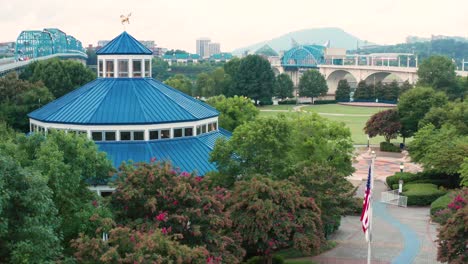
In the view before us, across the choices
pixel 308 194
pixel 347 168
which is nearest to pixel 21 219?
pixel 308 194

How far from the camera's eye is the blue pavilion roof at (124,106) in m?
38.4

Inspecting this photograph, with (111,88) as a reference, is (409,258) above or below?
below

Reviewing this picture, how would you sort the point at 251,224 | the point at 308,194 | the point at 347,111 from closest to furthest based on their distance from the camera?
the point at 251,224 → the point at 308,194 → the point at 347,111

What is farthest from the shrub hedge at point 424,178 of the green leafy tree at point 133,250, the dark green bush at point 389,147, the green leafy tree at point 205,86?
the green leafy tree at point 205,86

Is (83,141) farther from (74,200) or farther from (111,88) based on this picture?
(111,88)

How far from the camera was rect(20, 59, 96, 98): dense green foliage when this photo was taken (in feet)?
225

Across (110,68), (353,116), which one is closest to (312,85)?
(353,116)

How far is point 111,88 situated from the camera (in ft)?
138

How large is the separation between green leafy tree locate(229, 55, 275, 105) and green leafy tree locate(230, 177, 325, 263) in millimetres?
96559

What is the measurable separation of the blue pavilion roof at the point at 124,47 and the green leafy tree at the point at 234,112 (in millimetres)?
11275

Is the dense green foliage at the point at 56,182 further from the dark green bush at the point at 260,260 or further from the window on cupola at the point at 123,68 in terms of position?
the window on cupola at the point at 123,68

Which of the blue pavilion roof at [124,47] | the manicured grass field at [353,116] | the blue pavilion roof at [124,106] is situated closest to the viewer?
the blue pavilion roof at [124,106]

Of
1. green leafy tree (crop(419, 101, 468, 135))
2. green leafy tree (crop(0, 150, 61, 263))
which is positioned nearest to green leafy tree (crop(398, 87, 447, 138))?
green leafy tree (crop(419, 101, 468, 135))

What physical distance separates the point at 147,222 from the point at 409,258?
16.3m
